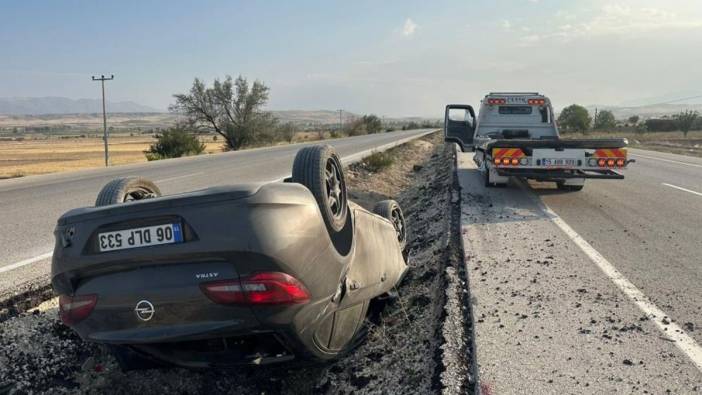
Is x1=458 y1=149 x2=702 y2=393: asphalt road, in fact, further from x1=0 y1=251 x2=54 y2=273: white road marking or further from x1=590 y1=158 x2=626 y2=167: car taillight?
x1=0 y1=251 x2=54 y2=273: white road marking

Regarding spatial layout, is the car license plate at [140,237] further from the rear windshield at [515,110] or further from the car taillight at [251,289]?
the rear windshield at [515,110]

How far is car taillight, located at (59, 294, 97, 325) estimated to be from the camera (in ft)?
8.73

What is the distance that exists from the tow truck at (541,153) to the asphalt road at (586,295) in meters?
0.76

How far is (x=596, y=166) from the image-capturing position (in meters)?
9.00

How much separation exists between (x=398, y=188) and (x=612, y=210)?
25.5 ft

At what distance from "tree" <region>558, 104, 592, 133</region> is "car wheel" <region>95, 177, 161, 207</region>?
201ft

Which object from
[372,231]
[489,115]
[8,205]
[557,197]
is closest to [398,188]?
[489,115]

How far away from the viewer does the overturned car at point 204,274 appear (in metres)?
2.47

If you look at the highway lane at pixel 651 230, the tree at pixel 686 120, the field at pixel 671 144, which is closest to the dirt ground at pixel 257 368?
the highway lane at pixel 651 230

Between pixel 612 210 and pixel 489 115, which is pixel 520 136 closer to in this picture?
pixel 489 115

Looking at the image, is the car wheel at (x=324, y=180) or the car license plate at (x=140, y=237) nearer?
the car license plate at (x=140, y=237)

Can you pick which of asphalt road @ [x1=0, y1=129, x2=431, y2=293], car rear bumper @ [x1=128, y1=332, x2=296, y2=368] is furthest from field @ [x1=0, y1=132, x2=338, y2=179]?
car rear bumper @ [x1=128, y1=332, x2=296, y2=368]

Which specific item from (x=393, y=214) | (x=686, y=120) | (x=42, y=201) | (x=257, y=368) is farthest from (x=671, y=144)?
(x=257, y=368)

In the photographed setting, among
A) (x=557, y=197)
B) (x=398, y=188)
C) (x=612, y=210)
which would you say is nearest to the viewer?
(x=612, y=210)
